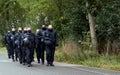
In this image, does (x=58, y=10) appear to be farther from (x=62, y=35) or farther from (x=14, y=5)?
(x=14, y=5)

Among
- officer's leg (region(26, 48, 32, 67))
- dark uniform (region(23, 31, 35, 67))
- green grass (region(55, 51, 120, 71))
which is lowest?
green grass (region(55, 51, 120, 71))

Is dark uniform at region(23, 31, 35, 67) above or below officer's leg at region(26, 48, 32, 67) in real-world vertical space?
above

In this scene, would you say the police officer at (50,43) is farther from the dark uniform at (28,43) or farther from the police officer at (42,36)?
the dark uniform at (28,43)

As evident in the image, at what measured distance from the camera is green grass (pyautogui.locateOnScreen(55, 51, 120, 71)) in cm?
1889

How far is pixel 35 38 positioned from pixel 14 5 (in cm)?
3263

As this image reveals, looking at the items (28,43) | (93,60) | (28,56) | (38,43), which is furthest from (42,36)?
(93,60)

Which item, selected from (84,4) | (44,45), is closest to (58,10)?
(84,4)

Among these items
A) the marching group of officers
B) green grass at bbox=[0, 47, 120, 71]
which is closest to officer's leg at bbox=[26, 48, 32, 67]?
the marching group of officers

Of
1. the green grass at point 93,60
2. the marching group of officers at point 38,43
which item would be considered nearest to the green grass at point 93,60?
the green grass at point 93,60

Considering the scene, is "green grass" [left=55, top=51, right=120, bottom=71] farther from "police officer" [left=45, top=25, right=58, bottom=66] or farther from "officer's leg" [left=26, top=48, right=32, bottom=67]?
"officer's leg" [left=26, top=48, right=32, bottom=67]

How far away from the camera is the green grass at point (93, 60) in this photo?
1889 cm

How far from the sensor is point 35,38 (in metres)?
21.9

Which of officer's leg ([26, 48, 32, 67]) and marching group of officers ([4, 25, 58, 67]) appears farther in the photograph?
officer's leg ([26, 48, 32, 67])

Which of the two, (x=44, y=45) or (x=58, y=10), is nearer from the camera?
(x=44, y=45)
